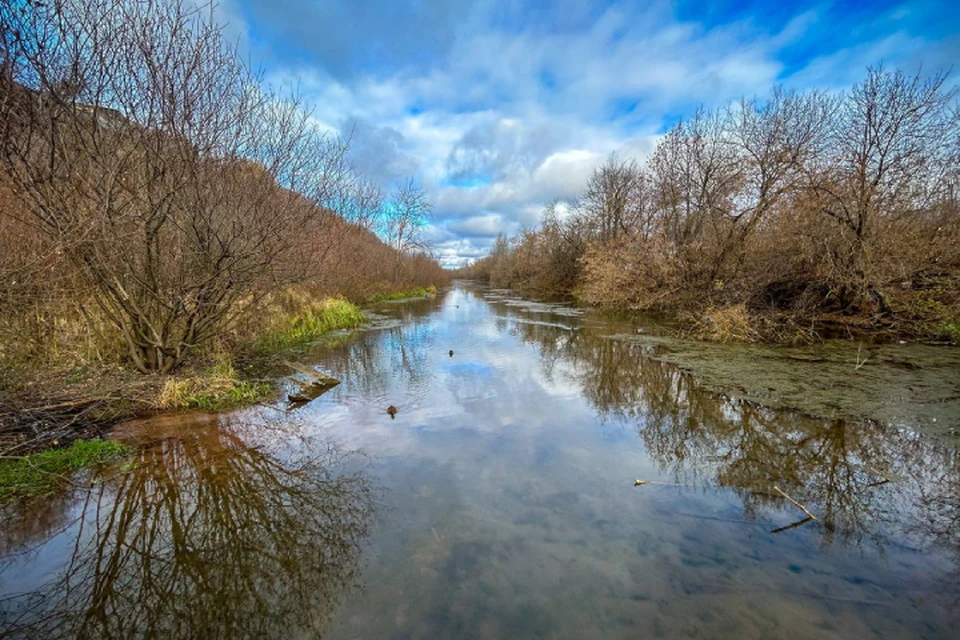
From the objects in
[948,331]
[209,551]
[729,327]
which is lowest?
[209,551]

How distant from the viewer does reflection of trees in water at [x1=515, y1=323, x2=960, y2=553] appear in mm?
3207

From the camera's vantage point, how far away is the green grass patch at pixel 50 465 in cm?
351

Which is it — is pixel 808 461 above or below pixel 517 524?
above

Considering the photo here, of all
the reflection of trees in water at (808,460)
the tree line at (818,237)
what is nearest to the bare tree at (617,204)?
the tree line at (818,237)

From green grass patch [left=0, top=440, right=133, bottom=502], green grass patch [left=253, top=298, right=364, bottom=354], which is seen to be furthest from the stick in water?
green grass patch [left=253, top=298, right=364, bottom=354]

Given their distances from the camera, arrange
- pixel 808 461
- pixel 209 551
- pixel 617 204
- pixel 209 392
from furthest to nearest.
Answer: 1. pixel 617 204
2. pixel 209 392
3. pixel 808 461
4. pixel 209 551

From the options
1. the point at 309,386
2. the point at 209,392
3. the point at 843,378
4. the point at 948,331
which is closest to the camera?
the point at 209,392

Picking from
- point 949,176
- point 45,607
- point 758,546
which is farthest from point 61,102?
point 949,176

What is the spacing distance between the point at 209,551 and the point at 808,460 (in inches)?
214

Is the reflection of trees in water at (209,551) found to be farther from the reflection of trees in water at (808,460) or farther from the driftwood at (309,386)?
the reflection of trees in water at (808,460)

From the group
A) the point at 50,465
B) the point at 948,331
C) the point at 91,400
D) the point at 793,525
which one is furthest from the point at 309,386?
the point at 948,331

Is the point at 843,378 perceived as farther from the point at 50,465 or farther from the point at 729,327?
the point at 50,465

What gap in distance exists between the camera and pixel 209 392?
5.91 meters

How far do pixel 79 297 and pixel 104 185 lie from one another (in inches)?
84.6
